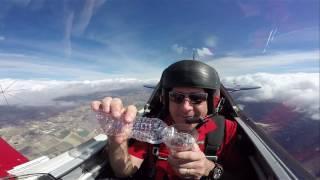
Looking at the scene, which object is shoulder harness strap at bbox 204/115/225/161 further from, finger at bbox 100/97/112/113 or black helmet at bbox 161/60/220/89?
finger at bbox 100/97/112/113

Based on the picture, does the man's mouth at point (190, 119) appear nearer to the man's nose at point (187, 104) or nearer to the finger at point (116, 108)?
the man's nose at point (187, 104)

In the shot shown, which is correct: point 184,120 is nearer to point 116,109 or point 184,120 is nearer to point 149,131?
point 149,131

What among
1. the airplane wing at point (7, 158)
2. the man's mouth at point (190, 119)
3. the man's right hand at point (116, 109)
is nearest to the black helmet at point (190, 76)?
the man's mouth at point (190, 119)

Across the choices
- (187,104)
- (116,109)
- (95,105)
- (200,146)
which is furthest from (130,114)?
(200,146)

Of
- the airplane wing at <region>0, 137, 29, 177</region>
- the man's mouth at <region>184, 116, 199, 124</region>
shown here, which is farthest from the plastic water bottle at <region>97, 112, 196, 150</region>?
the airplane wing at <region>0, 137, 29, 177</region>

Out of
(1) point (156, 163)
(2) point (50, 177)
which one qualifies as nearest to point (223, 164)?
(1) point (156, 163)

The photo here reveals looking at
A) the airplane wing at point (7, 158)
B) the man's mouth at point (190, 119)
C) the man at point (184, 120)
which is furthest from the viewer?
the man's mouth at point (190, 119)
